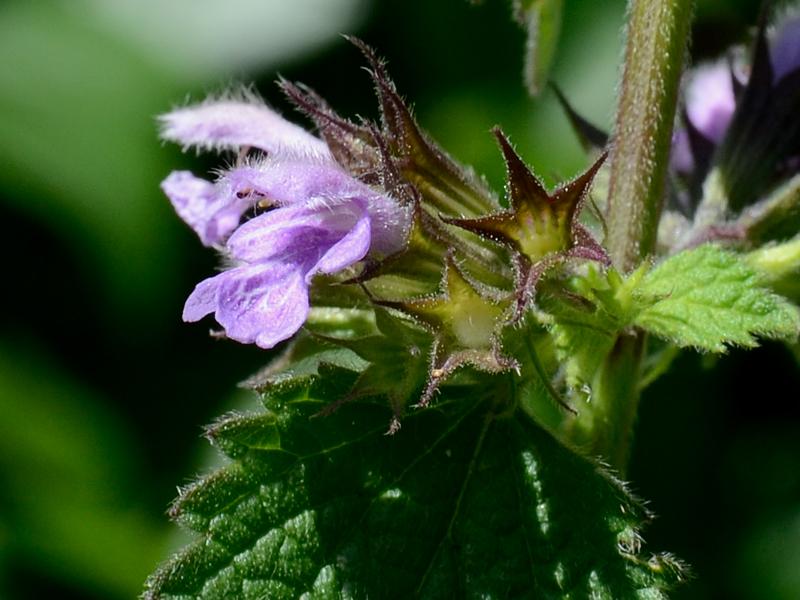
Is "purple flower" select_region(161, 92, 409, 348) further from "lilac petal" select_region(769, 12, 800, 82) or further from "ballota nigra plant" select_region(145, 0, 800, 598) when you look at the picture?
"lilac petal" select_region(769, 12, 800, 82)

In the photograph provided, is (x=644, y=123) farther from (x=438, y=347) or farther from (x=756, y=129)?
(x=438, y=347)

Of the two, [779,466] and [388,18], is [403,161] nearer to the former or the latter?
[779,466]

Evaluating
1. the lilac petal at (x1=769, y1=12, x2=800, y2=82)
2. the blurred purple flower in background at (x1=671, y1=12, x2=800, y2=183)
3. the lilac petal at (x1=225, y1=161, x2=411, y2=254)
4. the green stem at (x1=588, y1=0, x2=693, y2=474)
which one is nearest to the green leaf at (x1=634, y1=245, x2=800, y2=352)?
the green stem at (x1=588, y1=0, x2=693, y2=474)

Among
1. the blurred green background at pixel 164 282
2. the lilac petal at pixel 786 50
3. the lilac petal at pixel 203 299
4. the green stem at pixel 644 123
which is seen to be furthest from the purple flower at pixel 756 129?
the blurred green background at pixel 164 282

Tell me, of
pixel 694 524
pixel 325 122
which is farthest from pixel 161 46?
pixel 325 122

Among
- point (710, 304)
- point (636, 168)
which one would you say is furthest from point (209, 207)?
point (710, 304)

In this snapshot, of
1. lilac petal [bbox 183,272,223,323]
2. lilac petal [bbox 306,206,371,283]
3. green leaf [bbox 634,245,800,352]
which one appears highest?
lilac petal [bbox 306,206,371,283]
